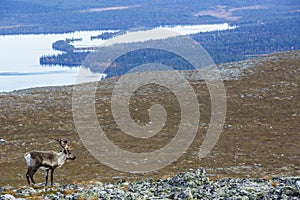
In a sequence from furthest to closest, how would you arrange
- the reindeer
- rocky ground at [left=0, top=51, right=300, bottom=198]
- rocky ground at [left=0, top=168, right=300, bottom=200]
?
rocky ground at [left=0, top=51, right=300, bottom=198] < the reindeer < rocky ground at [left=0, top=168, right=300, bottom=200]

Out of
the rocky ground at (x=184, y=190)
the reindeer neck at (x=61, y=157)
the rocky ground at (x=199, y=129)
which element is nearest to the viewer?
the rocky ground at (x=184, y=190)

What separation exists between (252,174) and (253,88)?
77.8 ft

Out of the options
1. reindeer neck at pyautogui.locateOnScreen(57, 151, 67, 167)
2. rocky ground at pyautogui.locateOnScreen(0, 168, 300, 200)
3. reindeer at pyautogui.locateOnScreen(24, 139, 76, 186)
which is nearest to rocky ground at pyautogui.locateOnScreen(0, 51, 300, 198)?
rocky ground at pyautogui.locateOnScreen(0, 168, 300, 200)

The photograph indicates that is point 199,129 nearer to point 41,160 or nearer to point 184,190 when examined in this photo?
point 41,160

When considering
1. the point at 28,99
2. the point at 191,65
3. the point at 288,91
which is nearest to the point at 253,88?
the point at 288,91

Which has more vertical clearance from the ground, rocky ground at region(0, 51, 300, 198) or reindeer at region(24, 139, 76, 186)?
reindeer at region(24, 139, 76, 186)

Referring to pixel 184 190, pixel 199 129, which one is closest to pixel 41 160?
pixel 184 190

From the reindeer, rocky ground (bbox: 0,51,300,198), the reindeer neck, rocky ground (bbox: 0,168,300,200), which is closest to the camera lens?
rocky ground (bbox: 0,168,300,200)

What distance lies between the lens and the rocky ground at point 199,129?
2853cm

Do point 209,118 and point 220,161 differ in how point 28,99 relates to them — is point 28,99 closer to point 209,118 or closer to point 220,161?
point 209,118

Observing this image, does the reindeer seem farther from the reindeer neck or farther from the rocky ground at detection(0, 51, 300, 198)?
the rocky ground at detection(0, 51, 300, 198)

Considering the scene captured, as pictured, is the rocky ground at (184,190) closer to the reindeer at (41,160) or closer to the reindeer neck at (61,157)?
the reindeer at (41,160)

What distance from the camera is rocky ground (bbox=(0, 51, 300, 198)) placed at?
28.5 meters

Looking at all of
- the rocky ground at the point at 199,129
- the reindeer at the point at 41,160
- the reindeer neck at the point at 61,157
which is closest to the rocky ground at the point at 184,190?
the rocky ground at the point at 199,129
